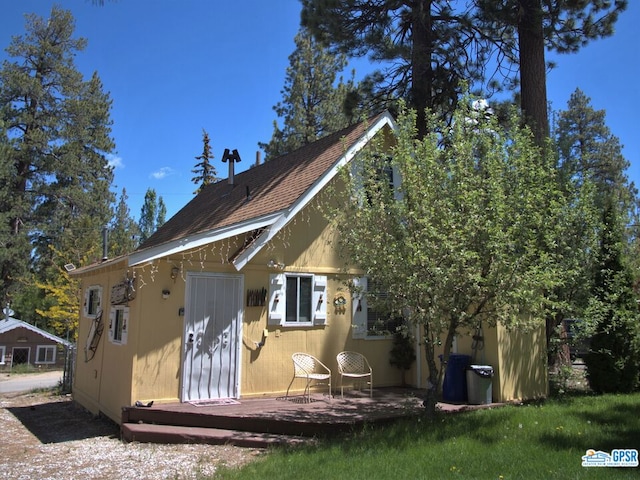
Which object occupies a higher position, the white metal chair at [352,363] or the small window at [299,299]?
the small window at [299,299]

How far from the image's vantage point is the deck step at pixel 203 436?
21.6ft

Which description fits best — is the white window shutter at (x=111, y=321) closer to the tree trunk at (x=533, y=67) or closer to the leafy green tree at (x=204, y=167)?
the tree trunk at (x=533, y=67)

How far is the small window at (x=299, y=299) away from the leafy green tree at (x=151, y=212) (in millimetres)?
45149

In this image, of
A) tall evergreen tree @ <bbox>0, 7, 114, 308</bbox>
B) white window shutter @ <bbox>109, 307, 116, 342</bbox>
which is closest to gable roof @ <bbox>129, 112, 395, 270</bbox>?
white window shutter @ <bbox>109, 307, 116, 342</bbox>

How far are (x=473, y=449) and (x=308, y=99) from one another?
20.6m

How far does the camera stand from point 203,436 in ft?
22.3

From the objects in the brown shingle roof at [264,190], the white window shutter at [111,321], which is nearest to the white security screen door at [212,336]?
the brown shingle roof at [264,190]

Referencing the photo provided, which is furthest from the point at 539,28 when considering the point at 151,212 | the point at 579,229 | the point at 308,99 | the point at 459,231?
the point at 151,212

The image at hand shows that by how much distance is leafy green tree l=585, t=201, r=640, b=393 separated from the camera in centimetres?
913

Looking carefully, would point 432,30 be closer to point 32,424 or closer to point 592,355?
point 592,355

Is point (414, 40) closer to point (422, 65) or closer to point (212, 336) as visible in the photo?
point (422, 65)

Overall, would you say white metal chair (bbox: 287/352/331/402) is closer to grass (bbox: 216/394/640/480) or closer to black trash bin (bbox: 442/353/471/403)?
black trash bin (bbox: 442/353/471/403)

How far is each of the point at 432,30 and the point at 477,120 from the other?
723 cm

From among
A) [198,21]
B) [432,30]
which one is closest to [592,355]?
[432,30]
